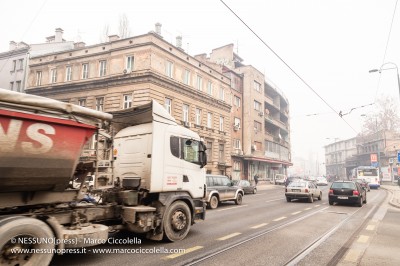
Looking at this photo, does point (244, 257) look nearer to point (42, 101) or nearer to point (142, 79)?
point (42, 101)

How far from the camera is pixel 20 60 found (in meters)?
36.0

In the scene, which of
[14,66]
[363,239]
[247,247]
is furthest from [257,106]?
[247,247]

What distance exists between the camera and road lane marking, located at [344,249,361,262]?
227 inches

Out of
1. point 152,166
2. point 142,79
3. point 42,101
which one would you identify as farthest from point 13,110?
point 142,79

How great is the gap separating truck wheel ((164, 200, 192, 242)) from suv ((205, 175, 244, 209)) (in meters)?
6.48

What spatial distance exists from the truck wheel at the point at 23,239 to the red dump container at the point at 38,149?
0.62m

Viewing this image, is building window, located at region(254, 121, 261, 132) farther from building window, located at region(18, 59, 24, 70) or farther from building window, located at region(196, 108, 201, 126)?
building window, located at region(18, 59, 24, 70)

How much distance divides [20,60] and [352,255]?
1637 inches

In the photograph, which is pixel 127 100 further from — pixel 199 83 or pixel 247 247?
pixel 247 247

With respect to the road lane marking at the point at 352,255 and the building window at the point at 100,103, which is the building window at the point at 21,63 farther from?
the road lane marking at the point at 352,255

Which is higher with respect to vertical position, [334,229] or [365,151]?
[365,151]

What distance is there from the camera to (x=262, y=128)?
153 feet

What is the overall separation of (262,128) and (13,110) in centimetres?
4417

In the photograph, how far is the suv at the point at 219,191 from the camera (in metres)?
14.4
